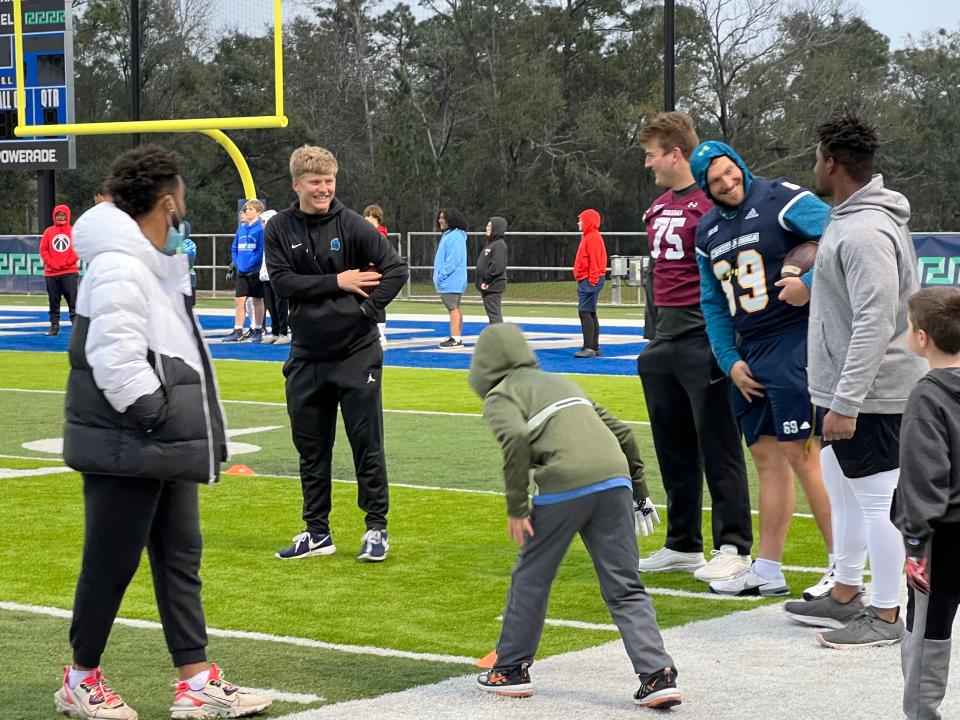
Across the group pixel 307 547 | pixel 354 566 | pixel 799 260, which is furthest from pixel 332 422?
pixel 799 260

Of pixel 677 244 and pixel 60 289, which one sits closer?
pixel 677 244

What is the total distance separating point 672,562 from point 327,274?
2163 millimetres

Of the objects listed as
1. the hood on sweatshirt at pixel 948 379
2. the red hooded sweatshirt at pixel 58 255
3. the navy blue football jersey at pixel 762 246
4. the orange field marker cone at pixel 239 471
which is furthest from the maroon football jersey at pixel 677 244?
the red hooded sweatshirt at pixel 58 255

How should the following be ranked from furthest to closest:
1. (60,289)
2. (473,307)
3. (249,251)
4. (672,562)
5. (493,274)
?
(473,307), (60,289), (249,251), (493,274), (672,562)

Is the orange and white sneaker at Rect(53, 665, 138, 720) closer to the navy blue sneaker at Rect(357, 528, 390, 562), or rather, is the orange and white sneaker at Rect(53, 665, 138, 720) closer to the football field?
the football field

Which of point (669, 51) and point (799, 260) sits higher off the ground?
point (669, 51)

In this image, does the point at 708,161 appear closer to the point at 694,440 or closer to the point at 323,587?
the point at 694,440

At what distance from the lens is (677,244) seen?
737cm

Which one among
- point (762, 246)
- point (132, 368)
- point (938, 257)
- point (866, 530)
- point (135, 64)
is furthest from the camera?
point (135, 64)

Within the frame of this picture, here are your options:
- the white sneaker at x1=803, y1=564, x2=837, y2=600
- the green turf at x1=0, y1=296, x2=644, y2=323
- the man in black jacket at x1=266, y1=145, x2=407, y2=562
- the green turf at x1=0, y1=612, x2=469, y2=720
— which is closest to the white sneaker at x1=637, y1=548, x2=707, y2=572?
the white sneaker at x1=803, y1=564, x2=837, y2=600

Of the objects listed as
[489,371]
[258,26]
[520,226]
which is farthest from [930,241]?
[520,226]

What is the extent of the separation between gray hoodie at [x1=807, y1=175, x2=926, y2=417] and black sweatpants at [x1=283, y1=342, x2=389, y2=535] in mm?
2467

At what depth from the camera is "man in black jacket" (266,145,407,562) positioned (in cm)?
775

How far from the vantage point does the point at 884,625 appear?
602 cm
